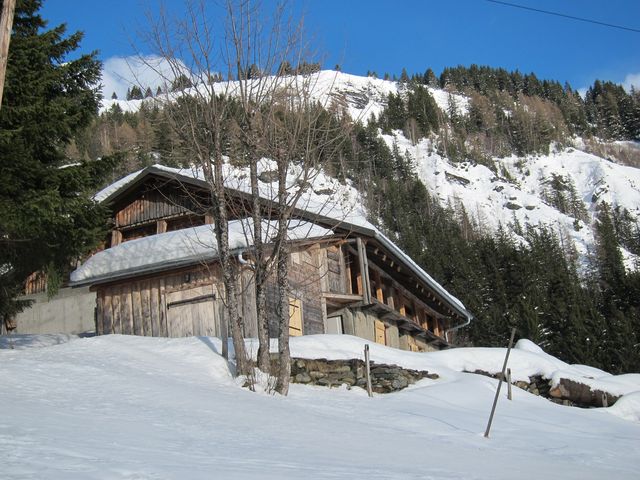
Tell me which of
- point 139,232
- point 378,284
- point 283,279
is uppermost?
point 139,232

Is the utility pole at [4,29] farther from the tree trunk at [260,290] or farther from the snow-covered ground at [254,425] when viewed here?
the tree trunk at [260,290]

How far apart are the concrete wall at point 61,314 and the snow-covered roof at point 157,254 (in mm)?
4748

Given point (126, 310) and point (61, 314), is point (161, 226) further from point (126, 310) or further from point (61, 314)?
point (61, 314)

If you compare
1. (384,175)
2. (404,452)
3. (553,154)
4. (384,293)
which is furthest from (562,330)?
(553,154)

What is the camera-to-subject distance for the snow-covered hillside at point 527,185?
108 meters

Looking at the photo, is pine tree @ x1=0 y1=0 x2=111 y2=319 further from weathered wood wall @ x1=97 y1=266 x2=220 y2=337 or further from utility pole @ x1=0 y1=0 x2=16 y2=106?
weathered wood wall @ x1=97 y1=266 x2=220 y2=337

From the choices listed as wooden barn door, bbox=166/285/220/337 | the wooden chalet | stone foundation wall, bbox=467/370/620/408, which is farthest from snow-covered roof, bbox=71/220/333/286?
stone foundation wall, bbox=467/370/620/408

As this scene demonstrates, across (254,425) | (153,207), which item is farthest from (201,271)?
(254,425)

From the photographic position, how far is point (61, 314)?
78.0 ft

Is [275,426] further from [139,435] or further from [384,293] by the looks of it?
[384,293]

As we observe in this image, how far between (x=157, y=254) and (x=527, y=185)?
111006mm

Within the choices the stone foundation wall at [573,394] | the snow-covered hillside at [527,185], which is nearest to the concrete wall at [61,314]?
the stone foundation wall at [573,394]

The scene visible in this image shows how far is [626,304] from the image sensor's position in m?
52.7

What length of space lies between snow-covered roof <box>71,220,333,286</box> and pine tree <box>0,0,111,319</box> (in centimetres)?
455
